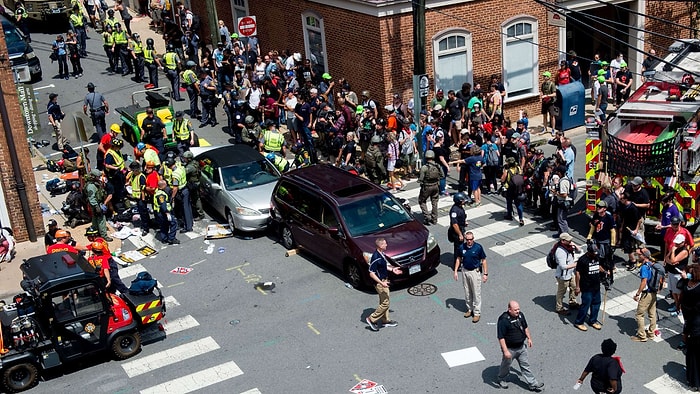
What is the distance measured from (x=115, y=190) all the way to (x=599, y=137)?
11.5 meters

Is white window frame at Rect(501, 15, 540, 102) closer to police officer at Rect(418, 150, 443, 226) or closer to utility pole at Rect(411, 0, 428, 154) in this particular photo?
utility pole at Rect(411, 0, 428, 154)

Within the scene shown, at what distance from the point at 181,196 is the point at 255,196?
1.68 meters

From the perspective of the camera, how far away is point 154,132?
75.1ft

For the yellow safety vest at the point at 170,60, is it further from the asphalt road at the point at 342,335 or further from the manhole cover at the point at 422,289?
the manhole cover at the point at 422,289

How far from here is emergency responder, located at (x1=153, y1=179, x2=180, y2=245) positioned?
18.8m

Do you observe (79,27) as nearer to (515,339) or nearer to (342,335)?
(342,335)

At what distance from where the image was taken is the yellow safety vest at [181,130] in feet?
76.4

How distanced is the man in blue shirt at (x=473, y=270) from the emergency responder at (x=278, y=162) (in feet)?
26.2

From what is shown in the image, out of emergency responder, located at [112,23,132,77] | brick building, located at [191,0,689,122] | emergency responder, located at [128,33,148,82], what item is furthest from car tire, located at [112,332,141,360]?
emergency responder, located at [112,23,132,77]

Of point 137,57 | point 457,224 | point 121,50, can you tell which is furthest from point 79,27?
point 457,224

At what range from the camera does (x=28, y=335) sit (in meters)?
13.4

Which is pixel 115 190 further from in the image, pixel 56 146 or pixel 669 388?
pixel 669 388

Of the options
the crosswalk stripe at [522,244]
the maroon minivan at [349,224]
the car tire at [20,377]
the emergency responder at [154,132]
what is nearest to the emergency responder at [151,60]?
the emergency responder at [154,132]

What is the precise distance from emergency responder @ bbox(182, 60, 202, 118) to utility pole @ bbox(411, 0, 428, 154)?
7930mm
